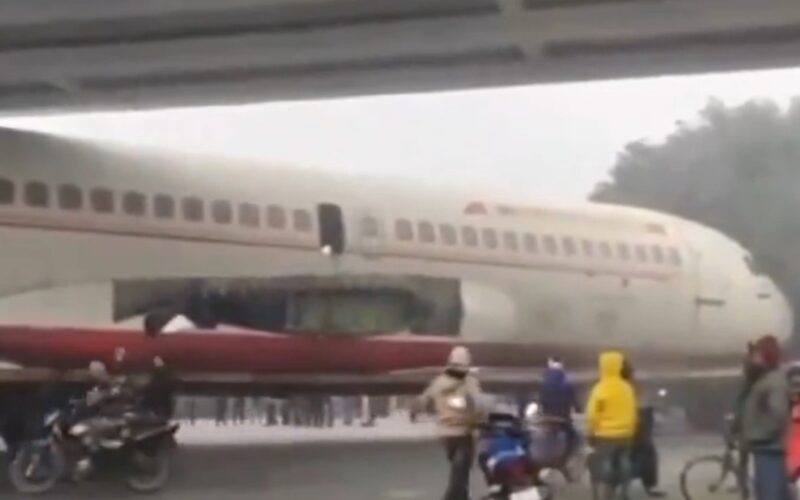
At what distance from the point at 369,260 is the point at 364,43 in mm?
3744

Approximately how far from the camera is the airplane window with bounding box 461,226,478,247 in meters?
19.5

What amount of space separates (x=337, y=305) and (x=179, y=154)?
2.61 m

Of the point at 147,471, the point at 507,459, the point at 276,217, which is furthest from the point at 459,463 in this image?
the point at 276,217

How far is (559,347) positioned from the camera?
20.5 m

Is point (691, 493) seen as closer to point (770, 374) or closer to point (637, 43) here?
point (770, 374)

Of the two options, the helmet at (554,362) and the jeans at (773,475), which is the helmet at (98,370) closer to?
the helmet at (554,362)

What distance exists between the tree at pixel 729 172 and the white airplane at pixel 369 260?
0.48 meters

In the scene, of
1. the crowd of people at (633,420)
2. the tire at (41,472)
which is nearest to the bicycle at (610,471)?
the crowd of people at (633,420)

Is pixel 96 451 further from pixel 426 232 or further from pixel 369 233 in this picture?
pixel 426 232

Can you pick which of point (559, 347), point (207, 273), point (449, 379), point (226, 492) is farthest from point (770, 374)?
point (559, 347)

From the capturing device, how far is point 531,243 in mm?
20125

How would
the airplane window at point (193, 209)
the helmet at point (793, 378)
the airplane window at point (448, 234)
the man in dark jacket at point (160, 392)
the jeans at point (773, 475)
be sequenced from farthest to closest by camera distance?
1. the airplane window at point (448, 234)
2. the airplane window at point (193, 209)
3. the man in dark jacket at point (160, 392)
4. the helmet at point (793, 378)
5. the jeans at point (773, 475)

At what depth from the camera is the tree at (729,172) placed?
19.7 meters

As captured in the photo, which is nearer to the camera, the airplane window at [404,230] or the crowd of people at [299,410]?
the crowd of people at [299,410]
